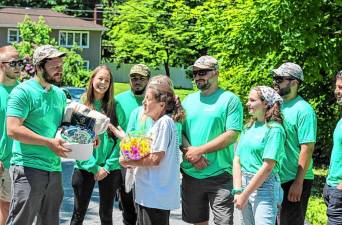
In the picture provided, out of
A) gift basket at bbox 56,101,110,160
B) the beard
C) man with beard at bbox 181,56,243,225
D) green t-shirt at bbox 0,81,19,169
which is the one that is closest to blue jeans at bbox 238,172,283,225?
man with beard at bbox 181,56,243,225

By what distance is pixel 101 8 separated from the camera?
57375 millimetres

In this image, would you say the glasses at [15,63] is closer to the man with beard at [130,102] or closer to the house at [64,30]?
the man with beard at [130,102]

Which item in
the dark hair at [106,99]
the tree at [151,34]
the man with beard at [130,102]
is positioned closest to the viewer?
the dark hair at [106,99]

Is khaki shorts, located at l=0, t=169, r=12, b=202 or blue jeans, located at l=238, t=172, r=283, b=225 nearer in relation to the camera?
blue jeans, located at l=238, t=172, r=283, b=225

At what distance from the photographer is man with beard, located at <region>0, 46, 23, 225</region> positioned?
6.02 m

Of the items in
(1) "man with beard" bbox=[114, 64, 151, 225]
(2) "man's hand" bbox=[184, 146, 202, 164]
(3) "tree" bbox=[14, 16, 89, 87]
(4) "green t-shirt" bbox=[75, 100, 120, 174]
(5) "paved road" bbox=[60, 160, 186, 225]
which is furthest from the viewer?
(3) "tree" bbox=[14, 16, 89, 87]

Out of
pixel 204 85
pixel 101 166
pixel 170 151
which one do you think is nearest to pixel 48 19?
pixel 101 166

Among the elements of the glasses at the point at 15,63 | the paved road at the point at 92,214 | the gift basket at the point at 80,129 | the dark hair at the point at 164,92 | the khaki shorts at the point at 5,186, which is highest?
the glasses at the point at 15,63

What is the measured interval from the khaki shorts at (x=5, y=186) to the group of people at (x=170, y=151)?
12 millimetres

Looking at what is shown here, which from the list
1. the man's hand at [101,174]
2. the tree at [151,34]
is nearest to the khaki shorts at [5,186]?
the man's hand at [101,174]

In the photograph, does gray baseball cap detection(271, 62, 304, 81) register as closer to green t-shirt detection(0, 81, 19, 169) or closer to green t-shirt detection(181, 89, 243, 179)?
green t-shirt detection(181, 89, 243, 179)

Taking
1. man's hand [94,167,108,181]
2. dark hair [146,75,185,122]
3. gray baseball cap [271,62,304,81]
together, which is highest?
gray baseball cap [271,62,304,81]

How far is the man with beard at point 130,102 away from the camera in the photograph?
642 cm

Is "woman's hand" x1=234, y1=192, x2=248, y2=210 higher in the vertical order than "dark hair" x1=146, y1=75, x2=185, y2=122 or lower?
lower
